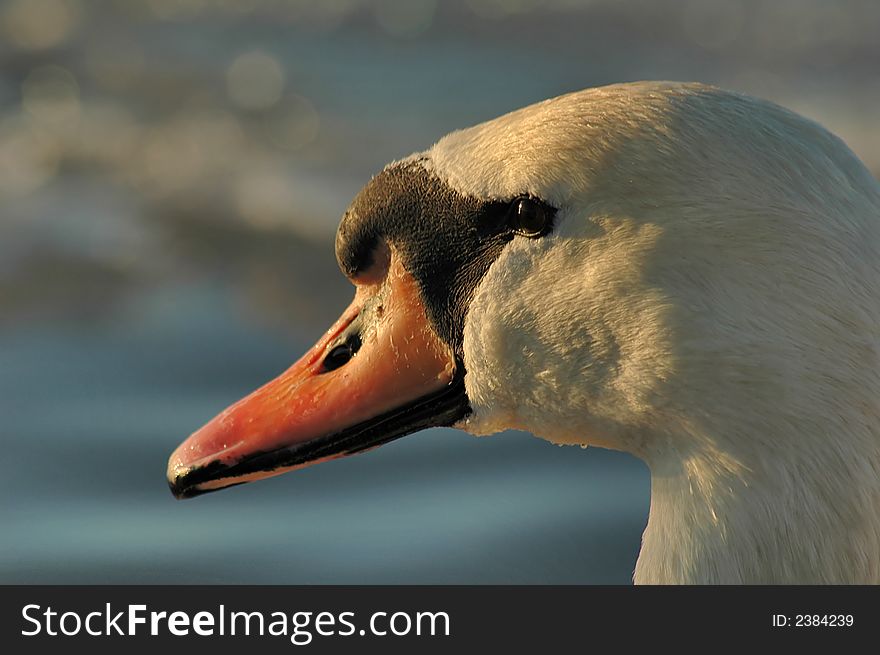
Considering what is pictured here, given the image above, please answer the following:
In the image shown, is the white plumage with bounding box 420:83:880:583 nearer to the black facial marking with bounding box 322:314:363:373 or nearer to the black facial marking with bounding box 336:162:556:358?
the black facial marking with bounding box 336:162:556:358

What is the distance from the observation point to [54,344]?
6078mm

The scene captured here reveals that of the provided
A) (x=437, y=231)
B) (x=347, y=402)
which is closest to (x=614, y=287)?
(x=437, y=231)

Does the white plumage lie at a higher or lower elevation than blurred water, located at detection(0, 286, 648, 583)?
lower

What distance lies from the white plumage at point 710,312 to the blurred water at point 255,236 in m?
1.80

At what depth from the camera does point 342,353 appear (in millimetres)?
3379

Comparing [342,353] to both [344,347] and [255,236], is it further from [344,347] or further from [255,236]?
[255,236]

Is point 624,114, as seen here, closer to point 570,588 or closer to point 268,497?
point 570,588

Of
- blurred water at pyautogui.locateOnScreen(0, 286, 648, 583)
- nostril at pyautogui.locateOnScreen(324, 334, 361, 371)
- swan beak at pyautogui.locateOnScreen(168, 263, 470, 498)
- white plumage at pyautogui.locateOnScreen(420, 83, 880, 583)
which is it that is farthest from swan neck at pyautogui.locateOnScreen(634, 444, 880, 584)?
blurred water at pyautogui.locateOnScreen(0, 286, 648, 583)

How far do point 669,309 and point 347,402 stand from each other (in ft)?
2.48

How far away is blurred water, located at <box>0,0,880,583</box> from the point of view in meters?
4.84

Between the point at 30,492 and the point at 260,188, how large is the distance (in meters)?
2.71

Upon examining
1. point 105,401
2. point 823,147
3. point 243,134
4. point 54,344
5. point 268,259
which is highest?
point 243,134

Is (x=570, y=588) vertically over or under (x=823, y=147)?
under

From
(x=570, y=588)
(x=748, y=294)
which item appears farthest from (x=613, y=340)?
(x=570, y=588)
